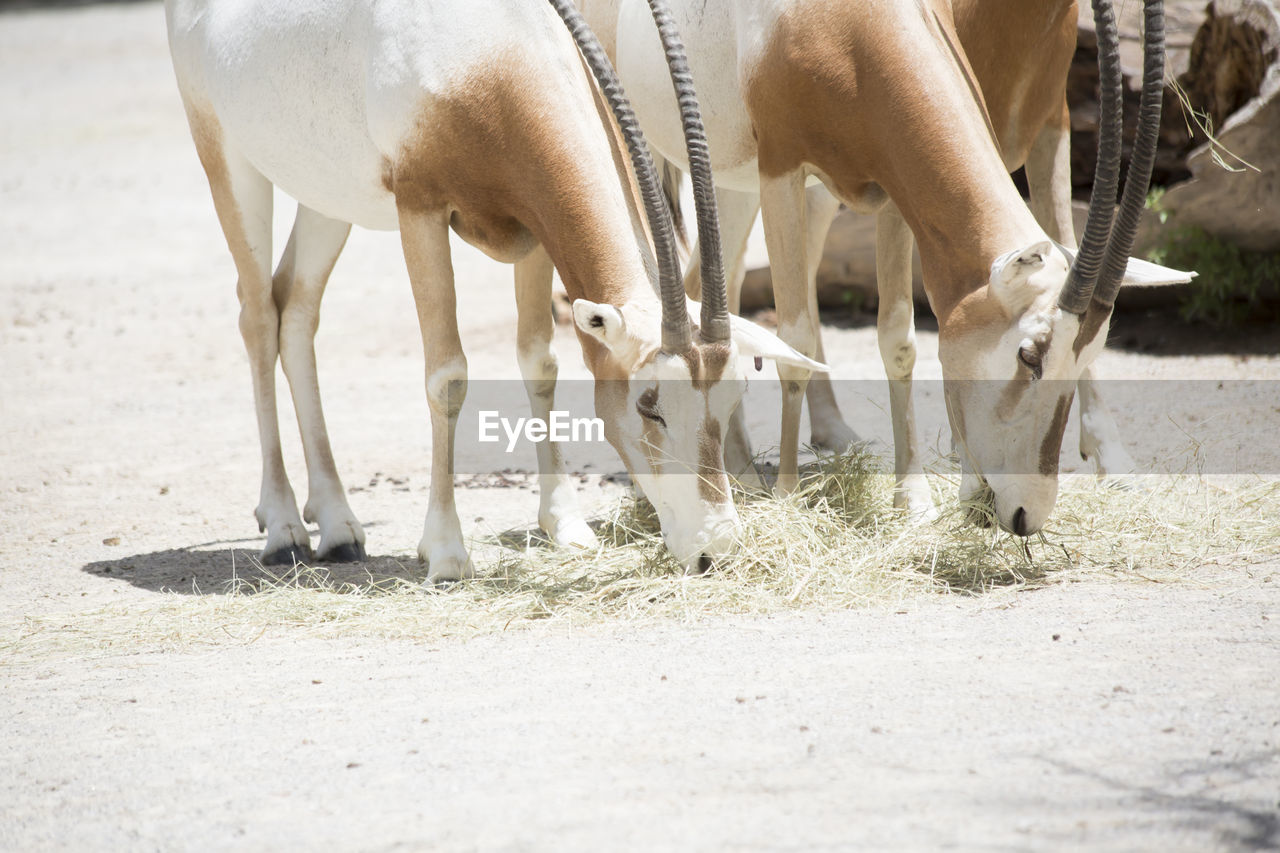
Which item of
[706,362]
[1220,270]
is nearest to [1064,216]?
[706,362]

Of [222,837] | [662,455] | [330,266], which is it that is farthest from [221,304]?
[222,837]

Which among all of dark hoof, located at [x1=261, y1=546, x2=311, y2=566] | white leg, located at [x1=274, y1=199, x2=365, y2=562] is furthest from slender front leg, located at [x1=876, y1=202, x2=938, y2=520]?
dark hoof, located at [x1=261, y1=546, x2=311, y2=566]

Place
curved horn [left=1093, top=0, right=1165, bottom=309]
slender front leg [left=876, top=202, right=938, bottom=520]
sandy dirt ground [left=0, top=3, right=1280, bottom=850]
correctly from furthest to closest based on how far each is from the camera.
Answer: slender front leg [left=876, top=202, right=938, bottom=520]
curved horn [left=1093, top=0, right=1165, bottom=309]
sandy dirt ground [left=0, top=3, right=1280, bottom=850]

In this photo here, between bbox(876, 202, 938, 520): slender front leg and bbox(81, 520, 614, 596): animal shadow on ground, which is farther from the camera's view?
bbox(876, 202, 938, 520): slender front leg

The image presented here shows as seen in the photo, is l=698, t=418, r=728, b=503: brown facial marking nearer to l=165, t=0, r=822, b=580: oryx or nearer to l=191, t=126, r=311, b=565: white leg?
l=165, t=0, r=822, b=580: oryx

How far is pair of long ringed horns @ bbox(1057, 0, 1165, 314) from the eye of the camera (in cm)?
364

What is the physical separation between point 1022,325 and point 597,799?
1.99m

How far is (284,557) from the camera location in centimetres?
516

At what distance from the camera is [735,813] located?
7.92ft

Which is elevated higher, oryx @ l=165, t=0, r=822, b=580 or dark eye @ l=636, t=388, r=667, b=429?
oryx @ l=165, t=0, r=822, b=580

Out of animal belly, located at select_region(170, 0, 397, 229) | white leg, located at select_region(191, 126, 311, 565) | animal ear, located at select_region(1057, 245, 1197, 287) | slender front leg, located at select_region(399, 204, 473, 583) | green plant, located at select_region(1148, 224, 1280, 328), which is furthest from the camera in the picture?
green plant, located at select_region(1148, 224, 1280, 328)

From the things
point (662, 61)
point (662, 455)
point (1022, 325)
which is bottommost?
point (662, 455)

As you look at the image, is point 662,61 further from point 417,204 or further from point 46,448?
point 46,448

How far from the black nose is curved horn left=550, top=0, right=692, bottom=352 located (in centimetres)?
107
